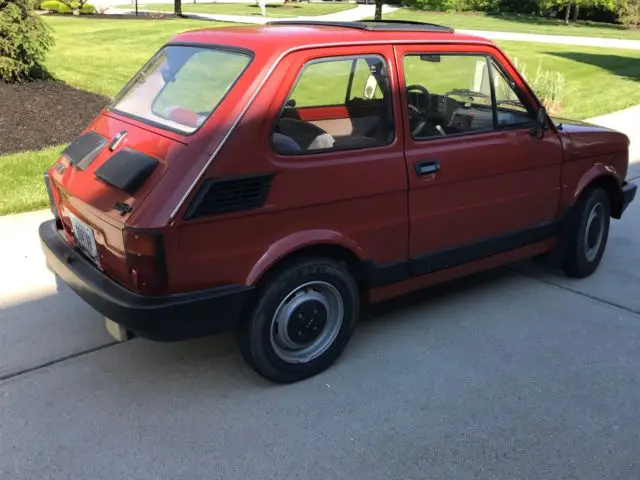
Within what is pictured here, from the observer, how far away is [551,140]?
13.9 ft

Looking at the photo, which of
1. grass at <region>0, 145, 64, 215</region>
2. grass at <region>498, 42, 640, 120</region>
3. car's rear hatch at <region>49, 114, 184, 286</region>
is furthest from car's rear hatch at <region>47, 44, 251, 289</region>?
grass at <region>498, 42, 640, 120</region>

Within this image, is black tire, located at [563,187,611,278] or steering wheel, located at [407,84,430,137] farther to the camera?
black tire, located at [563,187,611,278]

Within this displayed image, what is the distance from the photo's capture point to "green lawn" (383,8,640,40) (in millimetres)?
28438

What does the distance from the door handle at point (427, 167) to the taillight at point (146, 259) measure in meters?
1.52

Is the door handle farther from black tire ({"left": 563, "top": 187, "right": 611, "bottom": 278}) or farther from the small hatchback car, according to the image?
black tire ({"left": 563, "top": 187, "right": 611, "bottom": 278})

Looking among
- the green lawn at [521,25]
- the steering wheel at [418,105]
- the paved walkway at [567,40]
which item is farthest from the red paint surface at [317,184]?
the green lawn at [521,25]

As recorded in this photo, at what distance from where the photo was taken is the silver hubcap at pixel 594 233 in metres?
4.74

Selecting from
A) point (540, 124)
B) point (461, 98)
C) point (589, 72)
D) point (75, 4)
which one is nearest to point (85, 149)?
point (461, 98)

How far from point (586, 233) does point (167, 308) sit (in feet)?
10.6

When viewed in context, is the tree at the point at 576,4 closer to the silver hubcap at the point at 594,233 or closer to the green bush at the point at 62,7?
the green bush at the point at 62,7

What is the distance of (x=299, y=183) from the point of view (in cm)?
314

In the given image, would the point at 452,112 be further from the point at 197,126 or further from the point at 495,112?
the point at 197,126

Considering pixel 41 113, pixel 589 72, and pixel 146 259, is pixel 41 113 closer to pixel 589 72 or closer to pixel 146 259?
pixel 146 259

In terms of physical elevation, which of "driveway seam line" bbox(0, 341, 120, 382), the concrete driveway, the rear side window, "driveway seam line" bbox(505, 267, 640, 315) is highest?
the rear side window
